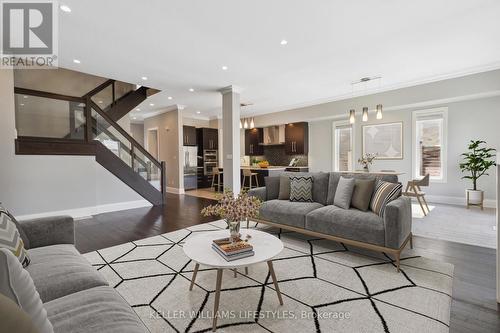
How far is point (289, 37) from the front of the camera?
137 inches

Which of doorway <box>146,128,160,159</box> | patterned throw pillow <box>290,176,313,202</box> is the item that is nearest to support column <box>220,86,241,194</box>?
patterned throw pillow <box>290,176,313,202</box>

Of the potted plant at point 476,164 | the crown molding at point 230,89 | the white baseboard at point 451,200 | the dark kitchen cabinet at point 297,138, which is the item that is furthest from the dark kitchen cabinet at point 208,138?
the potted plant at point 476,164

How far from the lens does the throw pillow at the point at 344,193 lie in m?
3.24

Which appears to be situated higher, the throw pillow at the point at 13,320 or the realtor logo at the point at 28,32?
the realtor logo at the point at 28,32

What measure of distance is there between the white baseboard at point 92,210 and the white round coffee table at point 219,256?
3.94m

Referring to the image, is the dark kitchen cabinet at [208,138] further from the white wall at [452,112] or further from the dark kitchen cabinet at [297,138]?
the white wall at [452,112]

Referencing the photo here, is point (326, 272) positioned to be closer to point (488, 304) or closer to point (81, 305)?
point (488, 304)

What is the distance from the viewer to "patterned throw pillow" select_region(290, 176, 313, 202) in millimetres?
3768

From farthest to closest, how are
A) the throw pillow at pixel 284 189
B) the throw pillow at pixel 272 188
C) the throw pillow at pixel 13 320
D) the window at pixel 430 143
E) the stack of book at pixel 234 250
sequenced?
the window at pixel 430 143, the throw pillow at pixel 272 188, the throw pillow at pixel 284 189, the stack of book at pixel 234 250, the throw pillow at pixel 13 320

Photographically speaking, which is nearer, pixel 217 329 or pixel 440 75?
pixel 217 329

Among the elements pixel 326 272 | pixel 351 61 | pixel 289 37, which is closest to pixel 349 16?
pixel 289 37

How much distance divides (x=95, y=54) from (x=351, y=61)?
4376 mm

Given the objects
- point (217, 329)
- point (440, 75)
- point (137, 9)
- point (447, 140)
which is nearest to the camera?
point (217, 329)

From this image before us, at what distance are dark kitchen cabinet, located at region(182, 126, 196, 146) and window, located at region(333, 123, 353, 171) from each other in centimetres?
497
